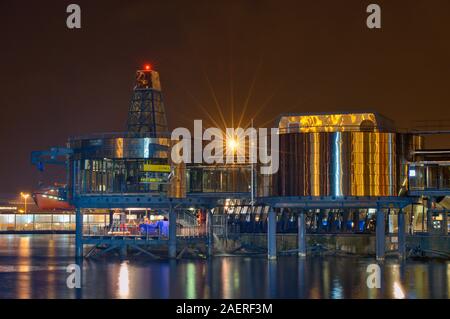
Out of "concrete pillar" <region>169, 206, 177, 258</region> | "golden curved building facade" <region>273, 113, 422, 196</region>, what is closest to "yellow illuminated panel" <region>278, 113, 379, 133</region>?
"golden curved building facade" <region>273, 113, 422, 196</region>

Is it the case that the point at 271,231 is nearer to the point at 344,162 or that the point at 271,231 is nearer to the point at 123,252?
the point at 344,162

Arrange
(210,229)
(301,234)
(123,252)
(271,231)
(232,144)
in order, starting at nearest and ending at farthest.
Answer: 1. (271,231)
2. (232,144)
3. (301,234)
4. (210,229)
5. (123,252)

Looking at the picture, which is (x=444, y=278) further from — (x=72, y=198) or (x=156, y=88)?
(x=156, y=88)

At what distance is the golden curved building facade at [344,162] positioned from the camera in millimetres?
94812

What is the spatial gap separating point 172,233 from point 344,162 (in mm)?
19153

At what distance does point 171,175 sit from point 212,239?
11.9 metres

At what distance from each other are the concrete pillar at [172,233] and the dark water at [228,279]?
3134 millimetres

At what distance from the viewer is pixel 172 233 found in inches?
3964

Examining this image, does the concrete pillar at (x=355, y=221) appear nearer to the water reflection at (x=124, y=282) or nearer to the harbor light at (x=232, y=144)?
the harbor light at (x=232, y=144)

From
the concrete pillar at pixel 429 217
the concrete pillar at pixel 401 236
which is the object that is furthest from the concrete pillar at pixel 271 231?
the concrete pillar at pixel 429 217

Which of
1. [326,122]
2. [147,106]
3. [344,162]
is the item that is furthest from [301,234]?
[147,106]

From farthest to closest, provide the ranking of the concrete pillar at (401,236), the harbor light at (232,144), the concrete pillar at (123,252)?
the concrete pillar at (123,252), the harbor light at (232,144), the concrete pillar at (401,236)

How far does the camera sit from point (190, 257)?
10469 cm
